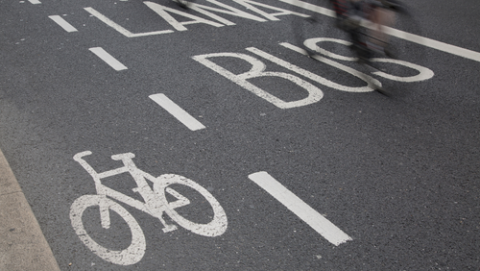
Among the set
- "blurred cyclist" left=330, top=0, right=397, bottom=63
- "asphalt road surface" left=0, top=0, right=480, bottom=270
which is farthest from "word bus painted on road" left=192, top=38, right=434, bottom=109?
"blurred cyclist" left=330, top=0, right=397, bottom=63

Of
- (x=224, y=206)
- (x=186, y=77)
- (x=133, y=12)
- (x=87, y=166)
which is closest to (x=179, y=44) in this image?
(x=186, y=77)

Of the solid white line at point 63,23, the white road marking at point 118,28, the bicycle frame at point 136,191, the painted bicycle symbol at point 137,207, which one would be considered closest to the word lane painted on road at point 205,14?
the white road marking at point 118,28

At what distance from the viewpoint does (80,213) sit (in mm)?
3557

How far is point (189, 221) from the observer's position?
11.5 feet

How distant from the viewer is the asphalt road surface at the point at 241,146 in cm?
333

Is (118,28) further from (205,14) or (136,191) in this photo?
(136,191)

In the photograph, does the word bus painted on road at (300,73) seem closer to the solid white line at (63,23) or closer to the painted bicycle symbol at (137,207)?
the painted bicycle symbol at (137,207)

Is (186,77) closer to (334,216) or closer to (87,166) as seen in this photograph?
(87,166)

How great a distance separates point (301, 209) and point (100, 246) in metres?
1.45

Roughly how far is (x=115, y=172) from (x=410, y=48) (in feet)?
15.3

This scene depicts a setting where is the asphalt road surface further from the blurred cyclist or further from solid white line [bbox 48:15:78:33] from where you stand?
the blurred cyclist

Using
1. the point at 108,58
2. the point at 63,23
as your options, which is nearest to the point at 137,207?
the point at 108,58

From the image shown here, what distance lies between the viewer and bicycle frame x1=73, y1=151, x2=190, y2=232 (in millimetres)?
3566

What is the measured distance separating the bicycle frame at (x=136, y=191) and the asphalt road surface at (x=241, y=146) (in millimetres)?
14
